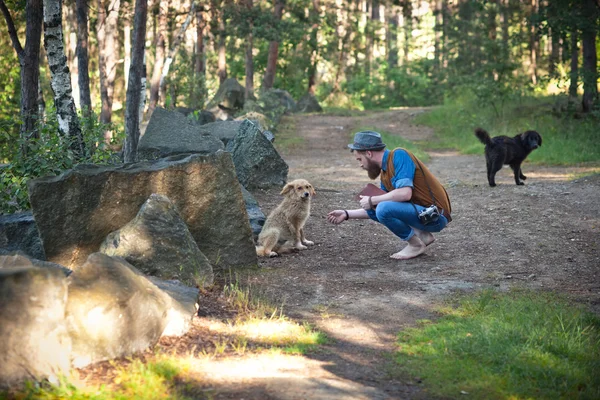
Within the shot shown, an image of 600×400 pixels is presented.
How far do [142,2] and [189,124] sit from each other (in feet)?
16.5

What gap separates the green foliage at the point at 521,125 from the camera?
20.2 metres

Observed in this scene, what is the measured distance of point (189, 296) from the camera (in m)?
6.39

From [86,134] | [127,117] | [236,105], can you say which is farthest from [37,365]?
[236,105]

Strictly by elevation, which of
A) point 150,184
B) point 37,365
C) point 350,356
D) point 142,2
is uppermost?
point 142,2

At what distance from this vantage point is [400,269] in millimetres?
8828

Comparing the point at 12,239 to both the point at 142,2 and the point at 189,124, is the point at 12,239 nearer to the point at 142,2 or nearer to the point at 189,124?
the point at 189,124

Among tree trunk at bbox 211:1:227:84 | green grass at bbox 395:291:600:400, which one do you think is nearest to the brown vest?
green grass at bbox 395:291:600:400

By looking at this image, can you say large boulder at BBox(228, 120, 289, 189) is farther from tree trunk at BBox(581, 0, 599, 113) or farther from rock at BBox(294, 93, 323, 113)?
rock at BBox(294, 93, 323, 113)

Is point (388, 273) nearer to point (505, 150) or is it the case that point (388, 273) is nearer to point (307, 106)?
point (505, 150)

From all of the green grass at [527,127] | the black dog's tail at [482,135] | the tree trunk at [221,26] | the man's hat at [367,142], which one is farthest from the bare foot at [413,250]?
the tree trunk at [221,26]

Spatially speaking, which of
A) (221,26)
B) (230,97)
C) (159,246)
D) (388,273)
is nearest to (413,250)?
(388,273)

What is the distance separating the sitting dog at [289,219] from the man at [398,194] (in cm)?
92

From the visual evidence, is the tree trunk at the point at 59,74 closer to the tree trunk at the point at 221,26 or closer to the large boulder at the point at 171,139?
the large boulder at the point at 171,139

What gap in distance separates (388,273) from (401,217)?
2.42ft
